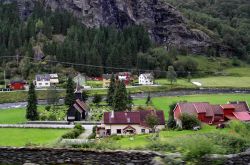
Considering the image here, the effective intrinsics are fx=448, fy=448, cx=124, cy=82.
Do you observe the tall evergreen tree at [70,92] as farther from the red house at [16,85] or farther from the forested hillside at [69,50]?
the forested hillside at [69,50]

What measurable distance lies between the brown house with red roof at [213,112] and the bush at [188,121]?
16.7 ft

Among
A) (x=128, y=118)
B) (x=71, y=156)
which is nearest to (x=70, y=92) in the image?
(x=128, y=118)

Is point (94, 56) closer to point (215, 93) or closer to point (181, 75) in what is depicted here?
point (181, 75)

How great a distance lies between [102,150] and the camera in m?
15.3

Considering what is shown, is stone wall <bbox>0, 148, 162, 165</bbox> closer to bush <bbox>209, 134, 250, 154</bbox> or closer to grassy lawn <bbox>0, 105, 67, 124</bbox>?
bush <bbox>209, 134, 250, 154</bbox>

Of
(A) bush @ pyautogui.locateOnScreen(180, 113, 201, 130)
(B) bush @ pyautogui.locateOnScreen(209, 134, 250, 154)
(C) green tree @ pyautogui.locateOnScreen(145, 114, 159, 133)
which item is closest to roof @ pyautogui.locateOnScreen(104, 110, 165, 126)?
(C) green tree @ pyautogui.locateOnScreen(145, 114, 159, 133)

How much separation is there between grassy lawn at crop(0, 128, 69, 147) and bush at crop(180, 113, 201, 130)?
17.6 metres

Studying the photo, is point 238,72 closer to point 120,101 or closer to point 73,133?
point 120,101

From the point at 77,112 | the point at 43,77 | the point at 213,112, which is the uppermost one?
the point at 43,77

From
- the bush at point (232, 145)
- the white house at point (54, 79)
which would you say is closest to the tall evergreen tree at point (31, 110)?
the white house at point (54, 79)

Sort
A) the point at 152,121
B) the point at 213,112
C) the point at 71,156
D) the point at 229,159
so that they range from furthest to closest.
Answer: the point at 213,112
the point at 152,121
the point at 71,156
the point at 229,159

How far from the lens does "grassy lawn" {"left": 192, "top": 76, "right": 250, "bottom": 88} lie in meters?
147

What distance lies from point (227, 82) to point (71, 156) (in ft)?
474

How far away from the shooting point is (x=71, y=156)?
15391mm
